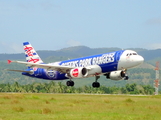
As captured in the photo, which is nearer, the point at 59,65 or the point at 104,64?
the point at 104,64

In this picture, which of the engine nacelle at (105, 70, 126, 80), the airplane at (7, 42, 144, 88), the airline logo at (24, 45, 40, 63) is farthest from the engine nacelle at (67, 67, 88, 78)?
the airline logo at (24, 45, 40, 63)

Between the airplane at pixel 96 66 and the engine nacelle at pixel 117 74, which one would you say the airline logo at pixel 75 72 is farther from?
the engine nacelle at pixel 117 74

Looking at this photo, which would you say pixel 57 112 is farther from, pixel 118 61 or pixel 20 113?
pixel 118 61

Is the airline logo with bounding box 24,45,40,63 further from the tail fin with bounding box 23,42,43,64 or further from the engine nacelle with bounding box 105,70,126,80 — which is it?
the engine nacelle with bounding box 105,70,126,80

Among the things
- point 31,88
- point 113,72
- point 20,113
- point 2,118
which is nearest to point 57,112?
point 20,113

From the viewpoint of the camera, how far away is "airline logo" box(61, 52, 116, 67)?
66500mm

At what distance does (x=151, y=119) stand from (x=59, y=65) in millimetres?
38803

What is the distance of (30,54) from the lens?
87.9 meters

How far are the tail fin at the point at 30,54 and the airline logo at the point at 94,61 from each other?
497 inches

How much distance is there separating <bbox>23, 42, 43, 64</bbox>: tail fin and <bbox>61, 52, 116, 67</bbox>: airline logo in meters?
12.6

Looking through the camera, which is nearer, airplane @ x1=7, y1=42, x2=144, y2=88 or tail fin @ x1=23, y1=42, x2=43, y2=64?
airplane @ x1=7, y1=42, x2=144, y2=88

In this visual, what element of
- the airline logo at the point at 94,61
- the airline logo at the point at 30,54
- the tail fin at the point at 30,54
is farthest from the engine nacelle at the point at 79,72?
the airline logo at the point at 30,54

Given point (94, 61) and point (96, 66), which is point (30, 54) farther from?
point (96, 66)

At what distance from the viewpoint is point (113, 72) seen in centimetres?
7206
